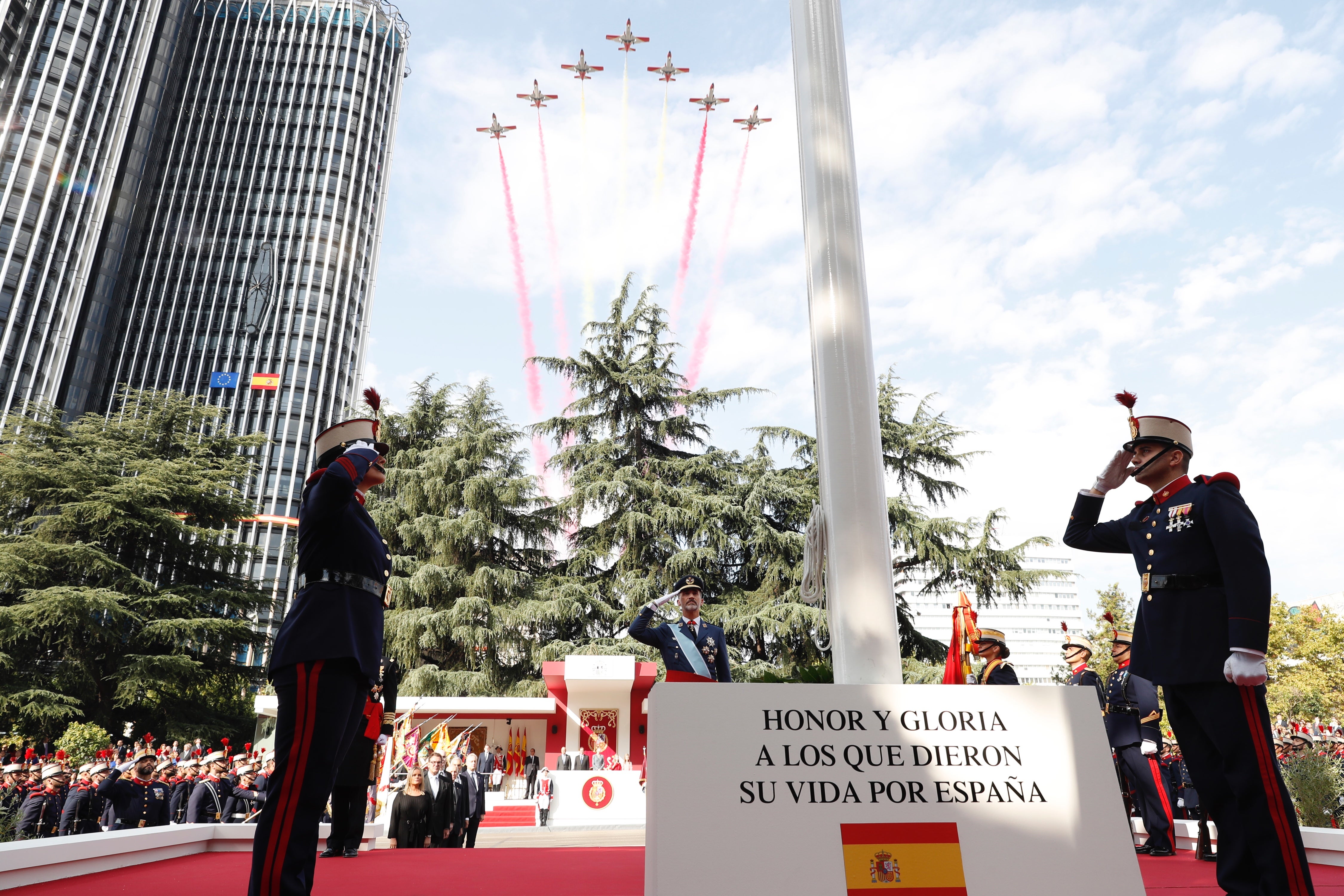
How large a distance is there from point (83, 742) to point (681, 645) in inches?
819

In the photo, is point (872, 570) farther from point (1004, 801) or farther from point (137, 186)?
point (137, 186)

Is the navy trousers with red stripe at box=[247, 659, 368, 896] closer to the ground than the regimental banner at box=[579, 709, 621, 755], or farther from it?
closer to the ground

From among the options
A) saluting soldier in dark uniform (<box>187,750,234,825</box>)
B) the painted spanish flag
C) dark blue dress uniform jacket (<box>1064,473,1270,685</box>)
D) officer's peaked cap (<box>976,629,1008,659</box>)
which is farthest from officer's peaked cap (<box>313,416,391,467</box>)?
saluting soldier in dark uniform (<box>187,750,234,825</box>)

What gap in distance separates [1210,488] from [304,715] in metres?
3.24

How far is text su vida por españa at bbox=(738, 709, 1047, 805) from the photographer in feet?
6.97

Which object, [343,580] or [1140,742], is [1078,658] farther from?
[343,580]

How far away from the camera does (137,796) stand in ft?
33.3

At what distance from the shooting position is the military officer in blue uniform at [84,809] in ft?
32.0

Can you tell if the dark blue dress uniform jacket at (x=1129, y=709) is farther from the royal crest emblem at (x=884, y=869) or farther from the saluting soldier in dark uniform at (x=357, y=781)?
the saluting soldier in dark uniform at (x=357, y=781)

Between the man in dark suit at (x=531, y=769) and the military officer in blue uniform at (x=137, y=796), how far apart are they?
9.91 meters

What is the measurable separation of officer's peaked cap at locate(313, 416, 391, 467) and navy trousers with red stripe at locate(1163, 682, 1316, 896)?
122 inches

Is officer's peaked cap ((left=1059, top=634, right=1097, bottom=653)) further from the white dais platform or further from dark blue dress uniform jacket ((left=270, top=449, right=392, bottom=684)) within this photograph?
the white dais platform

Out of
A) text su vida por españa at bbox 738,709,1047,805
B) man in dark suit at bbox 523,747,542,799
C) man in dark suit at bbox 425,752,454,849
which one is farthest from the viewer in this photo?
man in dark suit at bbox 523,747,542,799

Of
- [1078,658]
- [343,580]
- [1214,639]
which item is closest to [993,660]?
[1078,658]
